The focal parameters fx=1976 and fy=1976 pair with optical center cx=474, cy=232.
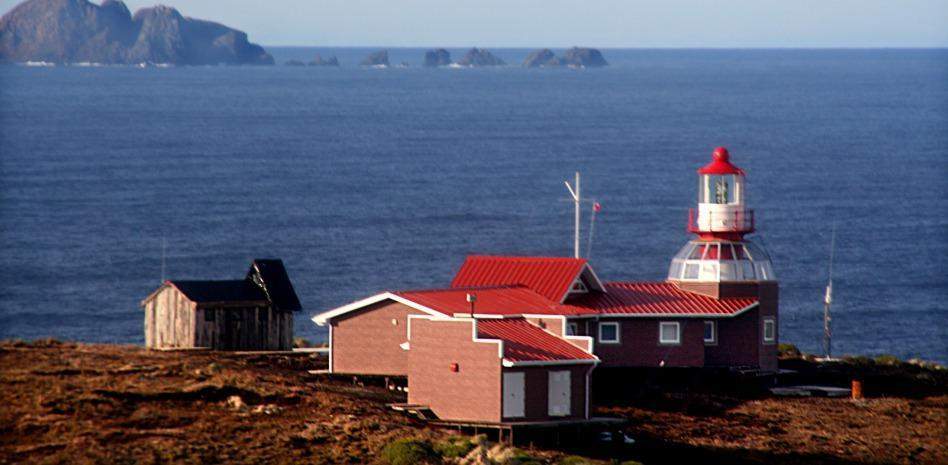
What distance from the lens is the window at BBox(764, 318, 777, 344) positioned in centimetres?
5753

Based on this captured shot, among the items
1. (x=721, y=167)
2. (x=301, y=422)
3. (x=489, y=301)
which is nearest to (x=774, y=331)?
(x=721, y=167)

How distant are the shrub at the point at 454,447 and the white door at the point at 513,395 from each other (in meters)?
2.37

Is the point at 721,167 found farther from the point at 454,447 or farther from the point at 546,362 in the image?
the point at 454,447

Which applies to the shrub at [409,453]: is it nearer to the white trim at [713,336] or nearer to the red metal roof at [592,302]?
the red metal roof at [592,302]

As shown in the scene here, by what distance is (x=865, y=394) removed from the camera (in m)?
55.5

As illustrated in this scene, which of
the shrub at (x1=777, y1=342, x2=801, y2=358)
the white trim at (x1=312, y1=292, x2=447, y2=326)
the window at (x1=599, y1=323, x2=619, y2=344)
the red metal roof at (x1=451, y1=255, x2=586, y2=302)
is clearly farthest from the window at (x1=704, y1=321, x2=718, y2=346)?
the white trim at (x1=312, y1=292, x2=447, y2=326)

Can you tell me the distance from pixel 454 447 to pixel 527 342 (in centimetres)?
550

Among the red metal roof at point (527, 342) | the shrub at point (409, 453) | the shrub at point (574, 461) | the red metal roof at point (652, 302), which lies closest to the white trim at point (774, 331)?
the red metal roof at point (652, 302)

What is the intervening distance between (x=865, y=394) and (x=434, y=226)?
221ft

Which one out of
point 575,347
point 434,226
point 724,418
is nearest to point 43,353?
point 575,347

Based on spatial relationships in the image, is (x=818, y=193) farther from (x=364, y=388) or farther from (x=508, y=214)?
(x=364, y=388)

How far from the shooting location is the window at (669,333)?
55969 mm

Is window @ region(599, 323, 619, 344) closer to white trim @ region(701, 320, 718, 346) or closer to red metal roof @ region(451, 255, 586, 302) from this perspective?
red metal roof @ region(451, 255, 586, 302)

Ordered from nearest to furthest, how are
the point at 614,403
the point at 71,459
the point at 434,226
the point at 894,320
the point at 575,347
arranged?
the point at 71,459 < the point at 575,347 < the point at 614,403 < the point at 894,320 < the point at 434,226
